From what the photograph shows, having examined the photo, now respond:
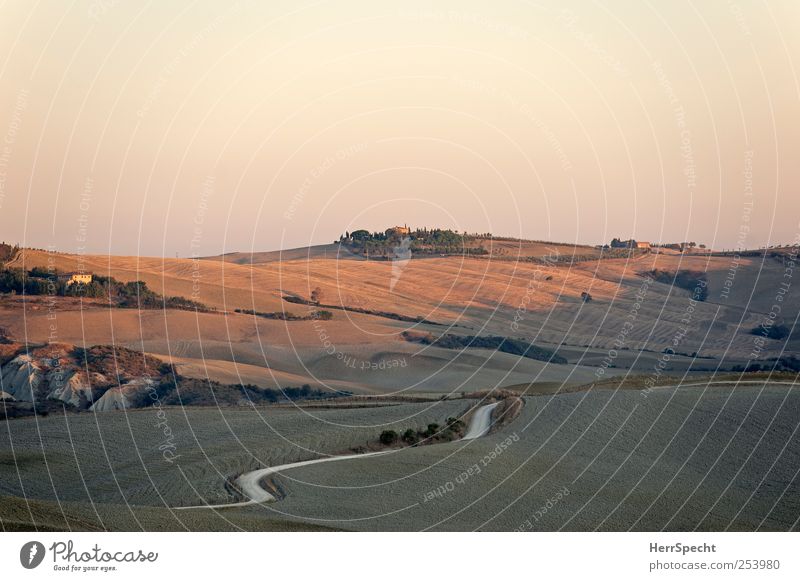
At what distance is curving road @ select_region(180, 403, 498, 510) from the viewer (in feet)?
150

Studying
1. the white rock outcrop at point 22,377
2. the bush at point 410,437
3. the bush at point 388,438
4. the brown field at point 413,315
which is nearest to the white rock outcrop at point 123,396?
the white rock outcrop at point 22,377

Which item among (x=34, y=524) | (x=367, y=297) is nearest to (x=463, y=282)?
(x=367, y=297)

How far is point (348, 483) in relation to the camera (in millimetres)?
49344

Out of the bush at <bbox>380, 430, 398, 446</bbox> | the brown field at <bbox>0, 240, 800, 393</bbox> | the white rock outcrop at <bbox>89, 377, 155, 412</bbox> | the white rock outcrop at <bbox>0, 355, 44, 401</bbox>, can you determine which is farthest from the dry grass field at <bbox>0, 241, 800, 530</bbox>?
the white rock outcrop at <bbox>0, 355, 44, 401</bbox>

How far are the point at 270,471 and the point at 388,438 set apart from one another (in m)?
10.9

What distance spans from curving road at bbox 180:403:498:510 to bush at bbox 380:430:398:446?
241cm

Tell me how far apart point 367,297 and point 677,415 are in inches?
3081

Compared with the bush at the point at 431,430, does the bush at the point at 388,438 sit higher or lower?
lower

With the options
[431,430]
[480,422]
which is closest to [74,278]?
[480,422]

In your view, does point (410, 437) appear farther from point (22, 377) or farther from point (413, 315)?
point (413, 315)

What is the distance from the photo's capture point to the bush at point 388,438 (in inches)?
2450

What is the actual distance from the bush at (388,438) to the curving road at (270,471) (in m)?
2.41

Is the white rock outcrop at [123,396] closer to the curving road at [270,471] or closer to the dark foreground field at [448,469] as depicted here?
the dark foreground field at [448,469]

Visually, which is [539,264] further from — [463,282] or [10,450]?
[10,450]
